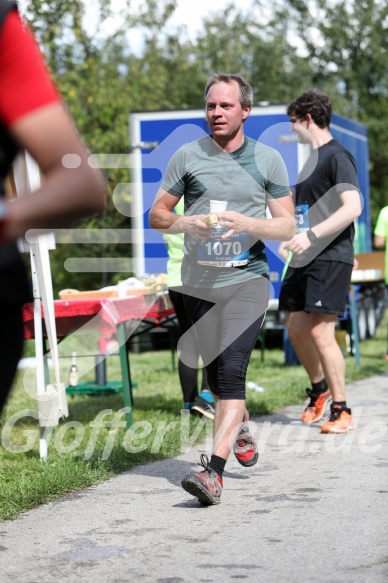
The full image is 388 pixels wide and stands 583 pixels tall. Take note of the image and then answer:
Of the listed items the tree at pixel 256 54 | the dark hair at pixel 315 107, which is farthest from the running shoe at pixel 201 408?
the tree at pixel 256 54

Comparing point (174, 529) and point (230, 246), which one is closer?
point (174, 529)

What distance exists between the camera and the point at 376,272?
14281mm

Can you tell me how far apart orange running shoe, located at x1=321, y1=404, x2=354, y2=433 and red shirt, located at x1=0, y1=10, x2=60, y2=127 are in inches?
210

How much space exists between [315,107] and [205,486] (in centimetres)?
328

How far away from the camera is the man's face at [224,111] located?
17.9 feet

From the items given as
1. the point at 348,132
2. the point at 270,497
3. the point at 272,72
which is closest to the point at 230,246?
the point at 270,497

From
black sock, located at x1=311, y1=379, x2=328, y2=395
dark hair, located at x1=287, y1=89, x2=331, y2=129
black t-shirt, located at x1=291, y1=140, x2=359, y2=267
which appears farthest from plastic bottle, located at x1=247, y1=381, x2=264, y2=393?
dark hair, located at x1=287, y1=89, x2=331, y2=129

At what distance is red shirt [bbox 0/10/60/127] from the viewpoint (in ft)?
7.30

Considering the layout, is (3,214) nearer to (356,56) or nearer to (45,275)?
(45,275)

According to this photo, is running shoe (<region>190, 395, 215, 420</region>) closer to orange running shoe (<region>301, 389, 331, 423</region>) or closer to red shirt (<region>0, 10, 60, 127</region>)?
orange running shoe (<region>301, 389, 331, 423</region>)

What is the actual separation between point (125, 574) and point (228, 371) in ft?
4.99

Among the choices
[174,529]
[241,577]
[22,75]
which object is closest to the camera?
[22,75]

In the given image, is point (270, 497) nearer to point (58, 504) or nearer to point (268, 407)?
point (58, 504)

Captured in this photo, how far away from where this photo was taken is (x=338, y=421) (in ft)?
24.0
